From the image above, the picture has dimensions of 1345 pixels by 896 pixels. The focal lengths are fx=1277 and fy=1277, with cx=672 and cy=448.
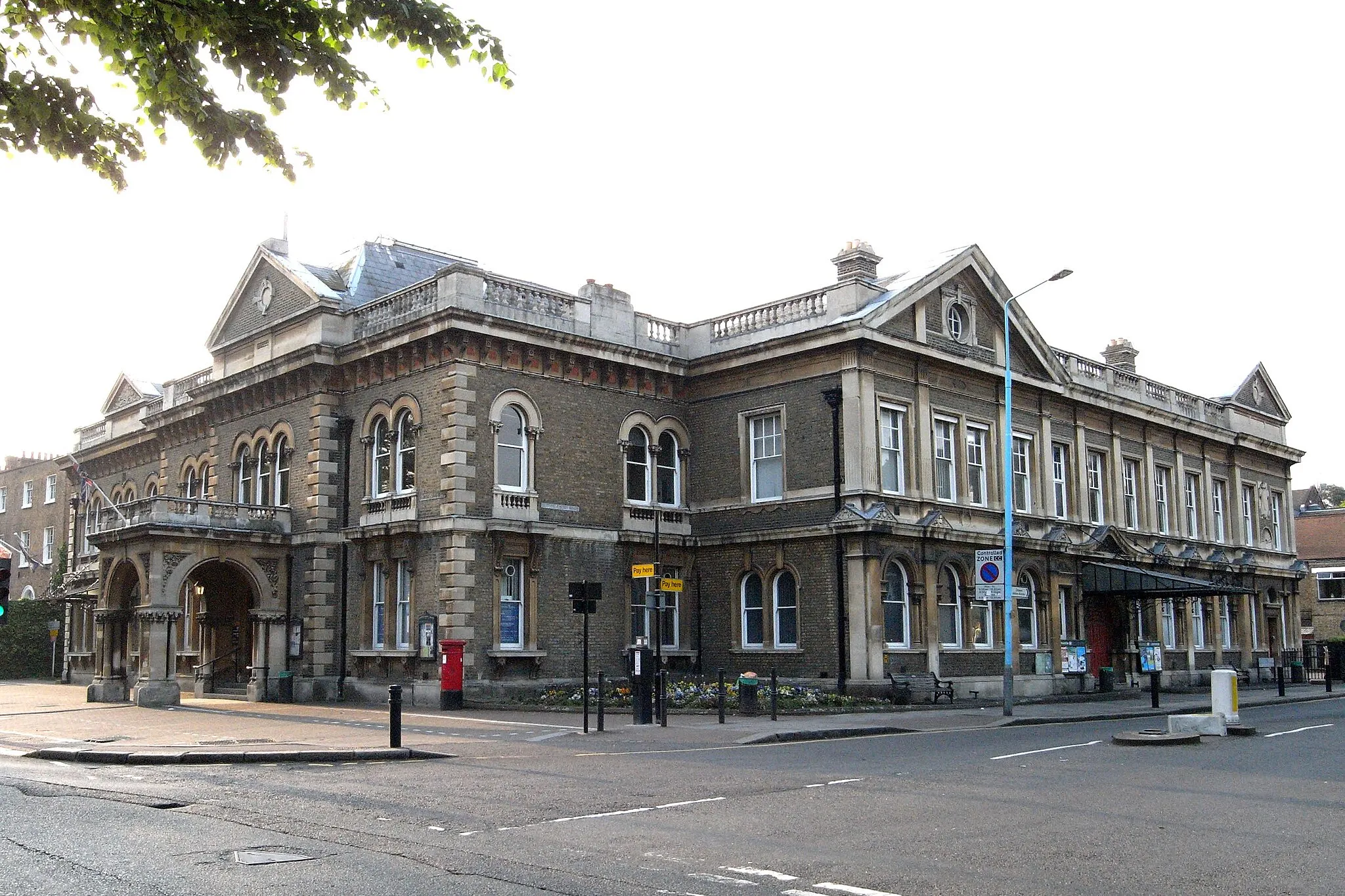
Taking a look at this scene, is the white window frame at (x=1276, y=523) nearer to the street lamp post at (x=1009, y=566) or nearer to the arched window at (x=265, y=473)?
the street lamp post at (x=1009, y=566)

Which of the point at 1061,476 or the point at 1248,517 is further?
the point at 1248,517

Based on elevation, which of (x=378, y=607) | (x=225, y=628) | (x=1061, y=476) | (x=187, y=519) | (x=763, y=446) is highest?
(x=763, y=446)

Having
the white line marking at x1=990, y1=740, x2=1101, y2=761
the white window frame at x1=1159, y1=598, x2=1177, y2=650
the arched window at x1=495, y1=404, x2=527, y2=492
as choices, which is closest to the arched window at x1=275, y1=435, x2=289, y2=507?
the arched window at x1=495, y1=404, x2=527, y2=492

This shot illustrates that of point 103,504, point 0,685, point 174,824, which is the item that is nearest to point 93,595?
point 0,685

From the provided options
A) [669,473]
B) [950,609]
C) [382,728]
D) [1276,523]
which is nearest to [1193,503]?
[1276,523]

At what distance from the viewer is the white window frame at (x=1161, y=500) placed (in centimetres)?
4153

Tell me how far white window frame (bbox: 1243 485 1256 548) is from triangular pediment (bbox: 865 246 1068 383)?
15.6 meters

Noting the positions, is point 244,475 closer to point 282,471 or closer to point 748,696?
point 282,471

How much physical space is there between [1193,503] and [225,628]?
31718 mm

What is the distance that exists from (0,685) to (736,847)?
38.7 metres

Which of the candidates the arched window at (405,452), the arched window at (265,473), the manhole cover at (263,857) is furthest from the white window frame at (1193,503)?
the manhole cover at (263,857)

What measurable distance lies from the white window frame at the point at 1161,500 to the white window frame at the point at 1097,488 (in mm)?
3361

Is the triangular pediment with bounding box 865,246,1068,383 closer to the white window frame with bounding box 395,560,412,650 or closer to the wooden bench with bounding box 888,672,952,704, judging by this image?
the wooden bench with bounding box 888,672,952,704

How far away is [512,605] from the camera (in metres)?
29.0
